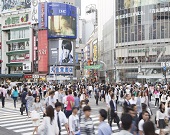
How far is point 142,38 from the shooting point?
57.8m

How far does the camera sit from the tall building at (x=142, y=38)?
55.4 meters

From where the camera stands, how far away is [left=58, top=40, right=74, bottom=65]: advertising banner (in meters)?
78.6

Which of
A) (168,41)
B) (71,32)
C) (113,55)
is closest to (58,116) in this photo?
(168,41)

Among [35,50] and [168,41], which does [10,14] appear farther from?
[168,41]

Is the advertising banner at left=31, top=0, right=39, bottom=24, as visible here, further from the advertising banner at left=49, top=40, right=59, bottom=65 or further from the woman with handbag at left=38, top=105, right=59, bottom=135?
the woman with handbag at left=38, top=105, right=59, bottom=135

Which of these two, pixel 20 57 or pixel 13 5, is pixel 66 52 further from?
pixel 13 5

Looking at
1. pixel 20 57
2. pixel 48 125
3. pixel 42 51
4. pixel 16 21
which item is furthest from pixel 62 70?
pixel 48 125

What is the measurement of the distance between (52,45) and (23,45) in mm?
8600

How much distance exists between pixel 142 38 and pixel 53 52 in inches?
1130

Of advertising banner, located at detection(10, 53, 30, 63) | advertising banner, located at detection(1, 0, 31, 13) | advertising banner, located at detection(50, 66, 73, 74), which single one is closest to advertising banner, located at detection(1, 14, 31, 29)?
advertising banner, located at detection(1, 0, 31, 13)

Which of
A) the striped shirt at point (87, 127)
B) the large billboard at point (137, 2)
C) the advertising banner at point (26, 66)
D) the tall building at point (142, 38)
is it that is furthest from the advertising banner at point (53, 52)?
the striped shirt at point (87, 127)

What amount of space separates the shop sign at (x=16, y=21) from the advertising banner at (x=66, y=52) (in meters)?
11.5

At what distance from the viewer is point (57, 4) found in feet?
261

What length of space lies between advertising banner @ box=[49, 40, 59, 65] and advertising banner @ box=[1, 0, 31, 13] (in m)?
12.5
